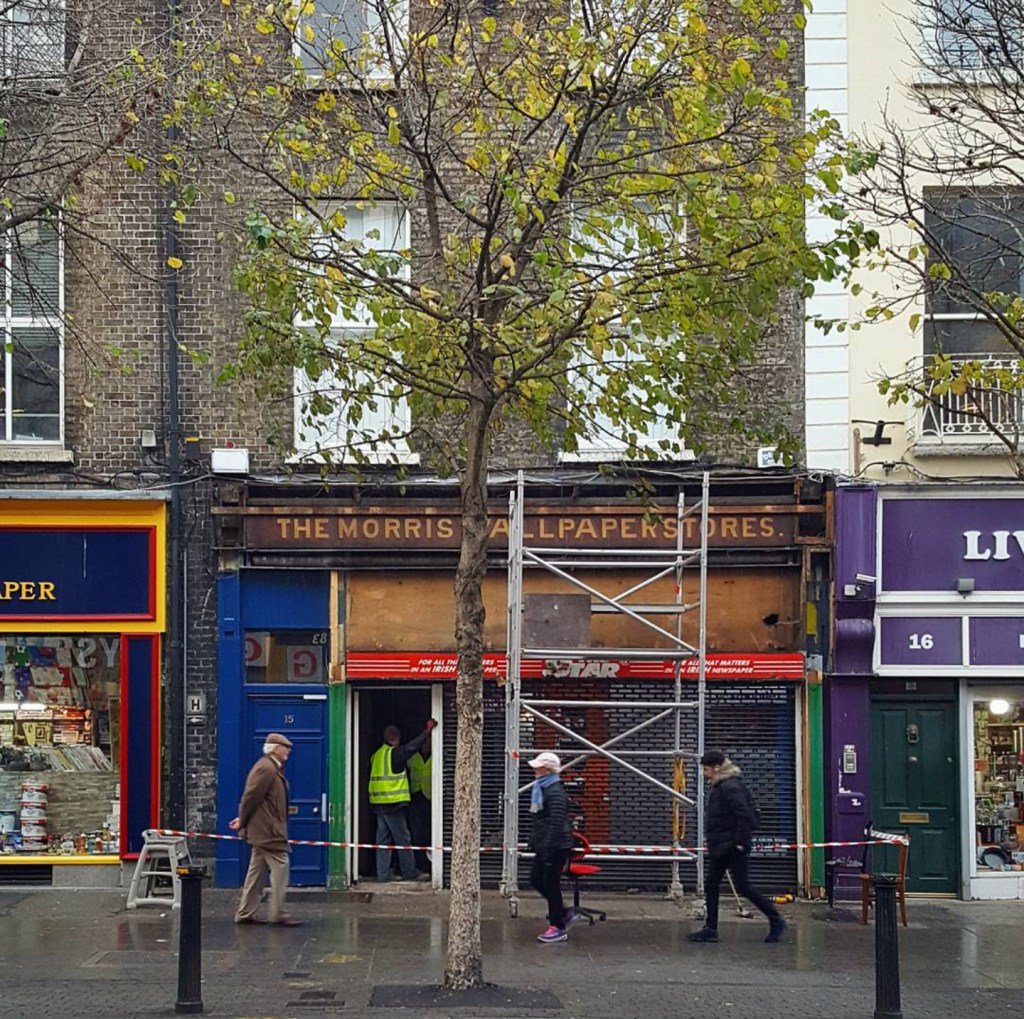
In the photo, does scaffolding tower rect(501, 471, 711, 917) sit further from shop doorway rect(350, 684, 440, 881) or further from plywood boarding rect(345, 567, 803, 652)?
shop doorway rect(350, 684, 440, 881)

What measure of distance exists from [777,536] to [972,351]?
2863 millimetres

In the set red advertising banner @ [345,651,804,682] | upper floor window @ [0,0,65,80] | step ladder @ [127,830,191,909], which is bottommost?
step ladder @ [127,830,191,909]

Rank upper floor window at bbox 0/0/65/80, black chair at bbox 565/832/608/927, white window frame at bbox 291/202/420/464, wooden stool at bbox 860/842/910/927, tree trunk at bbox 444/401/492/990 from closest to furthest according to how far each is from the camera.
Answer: tree trunk at bbox 444/401/492/990, upper floor window at bbox 0/0/65/80, black chair at bbox 565/832/608/927, wooden stool at bbox 860/842/910/927, white window frame at bbox 291/202/420/464

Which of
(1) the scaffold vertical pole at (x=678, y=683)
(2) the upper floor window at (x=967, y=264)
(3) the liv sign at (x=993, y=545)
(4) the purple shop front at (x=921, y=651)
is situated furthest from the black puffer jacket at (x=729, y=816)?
(2) the upper floor window at (x=967, y=264)

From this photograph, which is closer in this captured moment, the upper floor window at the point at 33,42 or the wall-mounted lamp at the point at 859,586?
the upper floor window at the point at 33,42

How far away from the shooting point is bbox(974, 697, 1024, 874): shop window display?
1609 centimetres

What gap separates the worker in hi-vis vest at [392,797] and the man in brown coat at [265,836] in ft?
6.67

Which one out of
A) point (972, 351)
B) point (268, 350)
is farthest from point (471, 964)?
point (972, 351)

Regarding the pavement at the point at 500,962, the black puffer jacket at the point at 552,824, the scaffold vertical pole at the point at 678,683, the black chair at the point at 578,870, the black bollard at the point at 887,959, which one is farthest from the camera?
the scaffold vertical pole at the point at 678,683

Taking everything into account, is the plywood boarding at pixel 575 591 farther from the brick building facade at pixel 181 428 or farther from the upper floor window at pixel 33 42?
the upper floor window at pixel 33 42

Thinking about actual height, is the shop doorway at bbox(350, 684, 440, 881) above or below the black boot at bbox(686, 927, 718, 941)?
above

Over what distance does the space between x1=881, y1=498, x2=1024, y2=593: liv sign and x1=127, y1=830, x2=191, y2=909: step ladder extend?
758 cm

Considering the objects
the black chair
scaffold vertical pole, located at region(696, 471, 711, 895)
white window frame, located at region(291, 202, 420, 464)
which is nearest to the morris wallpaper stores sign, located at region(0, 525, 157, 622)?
Answer: white window frame, located at region(291, 202, 420, 464)

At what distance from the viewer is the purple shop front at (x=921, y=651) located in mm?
15656
